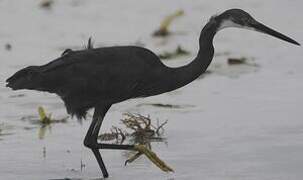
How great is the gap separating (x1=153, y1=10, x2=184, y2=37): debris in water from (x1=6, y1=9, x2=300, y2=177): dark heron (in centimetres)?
604

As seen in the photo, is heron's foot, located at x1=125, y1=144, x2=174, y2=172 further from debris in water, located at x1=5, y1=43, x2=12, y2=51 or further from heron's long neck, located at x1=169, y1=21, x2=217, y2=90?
debris in water, located at x1=5, y1=43, x2=12, y2=51

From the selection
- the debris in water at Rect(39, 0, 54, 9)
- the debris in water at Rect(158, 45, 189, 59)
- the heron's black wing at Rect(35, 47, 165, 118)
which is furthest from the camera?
the debris in water at Rect(39, 0, 54, 9)

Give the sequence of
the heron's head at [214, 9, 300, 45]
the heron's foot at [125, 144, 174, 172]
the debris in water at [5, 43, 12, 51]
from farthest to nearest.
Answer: the debris in water at [5, 43, 12, 51]
the heron's head at [214, 9, 300, 45]
the heron's foot at [125, 144, 174, 172]

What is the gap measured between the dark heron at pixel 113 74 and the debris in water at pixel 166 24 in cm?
604

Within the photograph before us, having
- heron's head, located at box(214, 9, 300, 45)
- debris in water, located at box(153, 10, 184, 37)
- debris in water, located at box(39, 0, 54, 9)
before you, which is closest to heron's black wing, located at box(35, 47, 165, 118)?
heron's head, located at box(214, 9, 300, 45)

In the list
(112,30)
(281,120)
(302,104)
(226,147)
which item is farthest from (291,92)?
(112,30)

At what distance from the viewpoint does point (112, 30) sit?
50.1ft

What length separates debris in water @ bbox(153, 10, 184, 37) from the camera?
14680 mm

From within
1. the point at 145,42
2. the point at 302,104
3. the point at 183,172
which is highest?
the point at 145,42

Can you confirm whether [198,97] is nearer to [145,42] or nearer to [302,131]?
[302,131]

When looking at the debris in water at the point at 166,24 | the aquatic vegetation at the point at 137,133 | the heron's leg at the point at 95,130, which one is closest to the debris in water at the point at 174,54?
the debris in water at the point at 166,24

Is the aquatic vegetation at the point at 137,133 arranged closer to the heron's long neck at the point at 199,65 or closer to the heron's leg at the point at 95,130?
the heron's leg at the point at 95,130

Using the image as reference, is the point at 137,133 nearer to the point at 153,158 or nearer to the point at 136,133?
the point at 136,133

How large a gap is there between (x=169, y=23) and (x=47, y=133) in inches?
214
